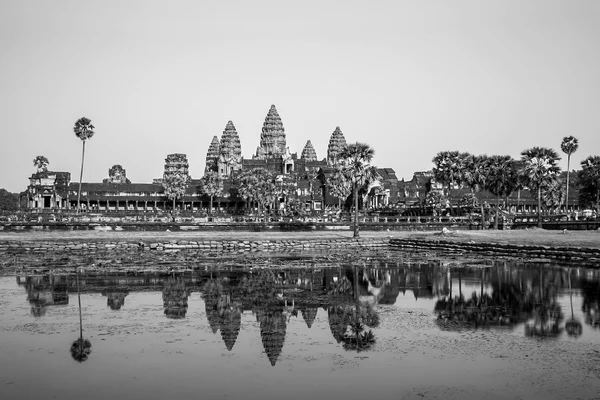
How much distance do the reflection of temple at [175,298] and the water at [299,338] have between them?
0.08 meters

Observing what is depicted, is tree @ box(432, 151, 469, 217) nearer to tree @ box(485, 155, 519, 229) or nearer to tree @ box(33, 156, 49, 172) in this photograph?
tree @ box(485, 155, 519, 229)

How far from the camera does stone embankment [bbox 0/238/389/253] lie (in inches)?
2170

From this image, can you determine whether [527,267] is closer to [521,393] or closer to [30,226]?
[521,393]

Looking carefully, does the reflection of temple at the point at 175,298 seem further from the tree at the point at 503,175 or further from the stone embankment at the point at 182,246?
the tree at the point at 503,175

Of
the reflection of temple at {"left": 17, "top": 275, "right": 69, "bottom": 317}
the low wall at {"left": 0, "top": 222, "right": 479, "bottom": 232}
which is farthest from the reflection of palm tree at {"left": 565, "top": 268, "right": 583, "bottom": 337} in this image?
the low wall at {"left": 0, "top": 222, "right": 479, "bottom": 232}

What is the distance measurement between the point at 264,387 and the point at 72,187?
460 feet

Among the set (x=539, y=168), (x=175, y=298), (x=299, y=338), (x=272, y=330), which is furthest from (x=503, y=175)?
(x=299, y=338)

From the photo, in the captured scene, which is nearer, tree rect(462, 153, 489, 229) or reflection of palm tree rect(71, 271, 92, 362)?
reflection of palm tree rect(71, 271, 92, 362)

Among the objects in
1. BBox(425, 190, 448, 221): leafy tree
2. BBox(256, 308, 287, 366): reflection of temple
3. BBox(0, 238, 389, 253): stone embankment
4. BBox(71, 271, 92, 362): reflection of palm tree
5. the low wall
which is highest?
BBox(425, 190, 448, 221): leafy tree

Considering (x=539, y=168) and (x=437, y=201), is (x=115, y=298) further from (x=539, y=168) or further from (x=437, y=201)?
(x=437, y=201)

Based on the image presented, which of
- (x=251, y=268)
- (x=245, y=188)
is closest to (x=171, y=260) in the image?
(x=251, y=268)

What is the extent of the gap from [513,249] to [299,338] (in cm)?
3186

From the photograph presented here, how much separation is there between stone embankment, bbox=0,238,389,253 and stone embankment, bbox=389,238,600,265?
481cm

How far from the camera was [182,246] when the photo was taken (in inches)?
2249
